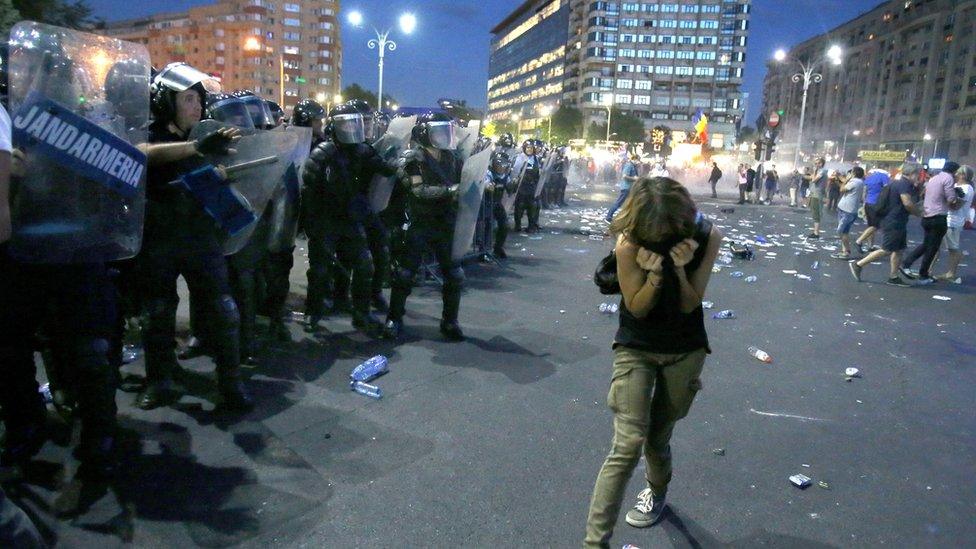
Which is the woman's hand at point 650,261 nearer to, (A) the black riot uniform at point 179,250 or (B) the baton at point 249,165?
(A) the black riot uniform at point 179,250

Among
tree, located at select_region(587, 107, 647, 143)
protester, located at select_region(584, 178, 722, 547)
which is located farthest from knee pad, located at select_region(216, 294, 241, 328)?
tree, located at select_region(587, 107, 647, 143)

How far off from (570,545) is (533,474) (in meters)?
0.62

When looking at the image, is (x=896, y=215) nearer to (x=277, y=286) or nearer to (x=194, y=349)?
(x=277, y=286)

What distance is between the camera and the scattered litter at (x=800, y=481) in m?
3.32

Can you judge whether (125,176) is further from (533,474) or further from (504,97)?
(504,97)

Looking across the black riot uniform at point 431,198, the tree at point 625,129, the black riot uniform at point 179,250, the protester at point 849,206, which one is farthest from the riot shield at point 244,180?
the tree at point 625,129

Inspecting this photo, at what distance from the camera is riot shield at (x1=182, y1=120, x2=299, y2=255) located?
3.44 meters

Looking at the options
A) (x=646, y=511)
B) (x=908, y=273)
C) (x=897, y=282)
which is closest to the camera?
(x=646, y=511)

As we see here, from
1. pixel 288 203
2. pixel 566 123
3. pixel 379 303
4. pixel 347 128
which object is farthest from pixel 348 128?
pixel 566 123

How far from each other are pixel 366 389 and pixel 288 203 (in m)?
1.74

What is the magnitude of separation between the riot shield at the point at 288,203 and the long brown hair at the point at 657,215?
10.4 ft

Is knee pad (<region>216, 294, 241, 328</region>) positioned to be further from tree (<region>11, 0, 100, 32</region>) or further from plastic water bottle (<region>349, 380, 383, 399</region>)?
tree (<region>11, 0, 100, 32</region>)

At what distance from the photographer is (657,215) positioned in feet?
7.98

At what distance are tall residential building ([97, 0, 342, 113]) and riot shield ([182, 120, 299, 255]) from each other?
100633 millimetres
